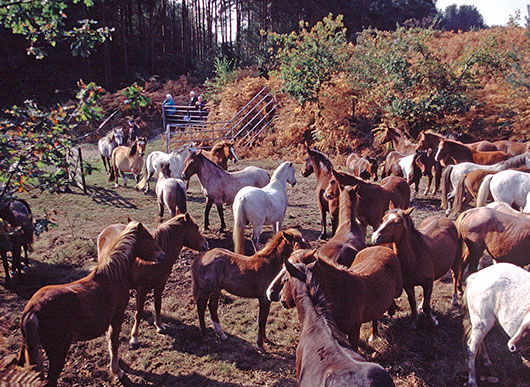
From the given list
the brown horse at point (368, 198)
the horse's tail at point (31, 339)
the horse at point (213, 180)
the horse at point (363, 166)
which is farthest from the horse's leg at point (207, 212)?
the horse's tail at point (31, 339)

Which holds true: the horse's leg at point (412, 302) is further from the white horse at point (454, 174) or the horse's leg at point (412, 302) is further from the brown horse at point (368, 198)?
the white horse at point (454, 174)

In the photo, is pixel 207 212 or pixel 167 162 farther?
pixel 167 162

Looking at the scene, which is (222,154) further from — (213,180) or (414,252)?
(414,252)

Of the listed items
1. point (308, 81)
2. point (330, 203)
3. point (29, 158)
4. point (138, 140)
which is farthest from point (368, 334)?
point (308, 81)

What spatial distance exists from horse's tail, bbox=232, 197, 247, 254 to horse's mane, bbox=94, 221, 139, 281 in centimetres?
227

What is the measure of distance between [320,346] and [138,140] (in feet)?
37.6

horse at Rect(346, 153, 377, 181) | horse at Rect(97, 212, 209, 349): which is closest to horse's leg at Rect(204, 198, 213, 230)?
horse at Rect(97, 212, 209, 349)

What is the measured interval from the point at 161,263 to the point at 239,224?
6.35ft

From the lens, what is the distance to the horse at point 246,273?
466 centimetres

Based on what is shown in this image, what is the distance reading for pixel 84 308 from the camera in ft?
12.1

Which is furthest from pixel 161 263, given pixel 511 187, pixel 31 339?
pixel 511 187

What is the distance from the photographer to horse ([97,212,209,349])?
485 cm

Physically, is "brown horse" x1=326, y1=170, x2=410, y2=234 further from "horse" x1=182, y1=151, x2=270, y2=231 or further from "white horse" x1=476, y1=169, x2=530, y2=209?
"horse" x1=182, y1=151, x2=270, y2=231

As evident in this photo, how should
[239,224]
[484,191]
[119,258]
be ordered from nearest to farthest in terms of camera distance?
[119,258] → [239,224] → [484,191]
